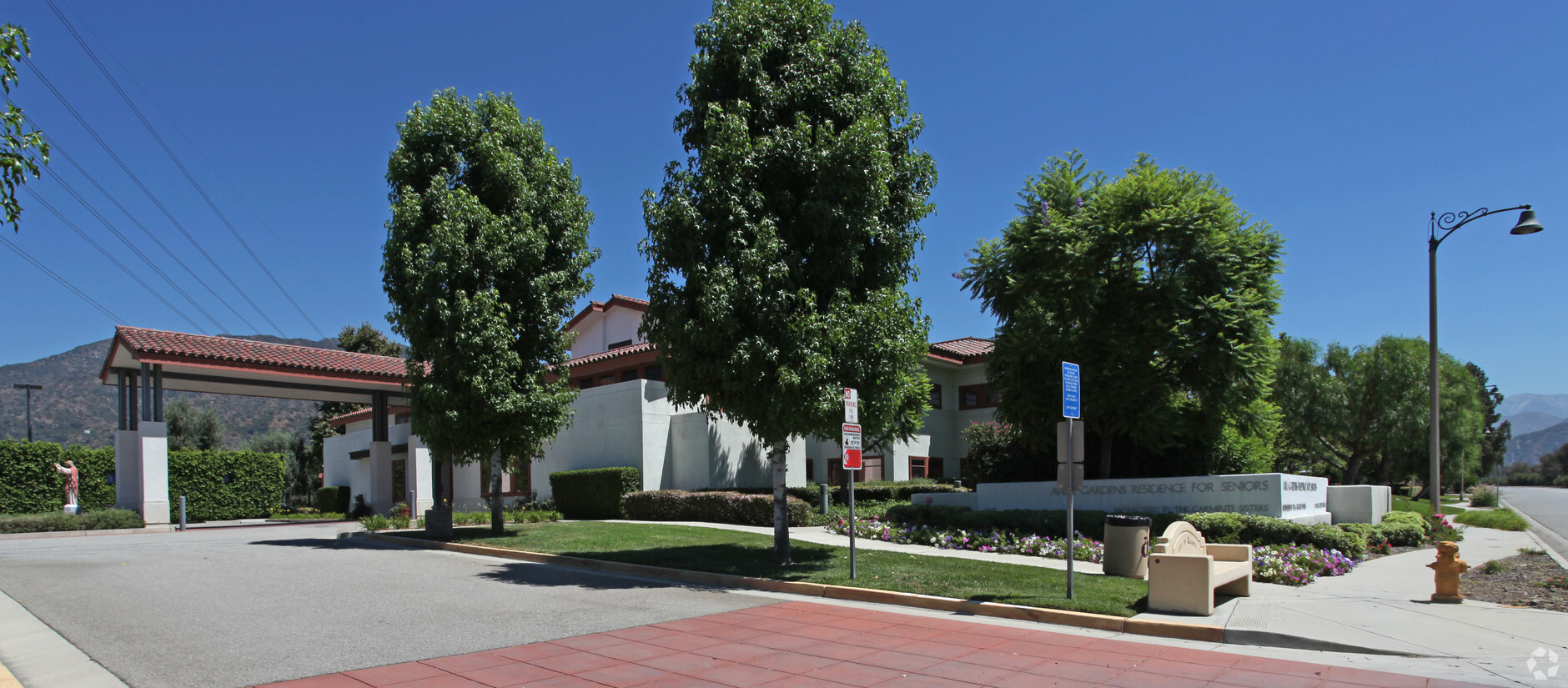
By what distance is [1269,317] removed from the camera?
20234 mm

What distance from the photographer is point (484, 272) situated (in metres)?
20.0

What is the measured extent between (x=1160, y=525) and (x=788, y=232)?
9929 millimetres

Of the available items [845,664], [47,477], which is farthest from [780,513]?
[47,477]

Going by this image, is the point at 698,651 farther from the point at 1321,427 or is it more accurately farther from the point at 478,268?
the point at 1321,427

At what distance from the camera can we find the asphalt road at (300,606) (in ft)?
25.8

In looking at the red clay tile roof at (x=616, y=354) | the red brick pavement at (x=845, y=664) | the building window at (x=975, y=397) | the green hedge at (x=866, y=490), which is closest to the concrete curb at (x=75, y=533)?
the red clay tile roof at (x=616, y=354)

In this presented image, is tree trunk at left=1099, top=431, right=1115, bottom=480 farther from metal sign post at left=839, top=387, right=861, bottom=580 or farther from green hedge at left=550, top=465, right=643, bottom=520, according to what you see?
green hedge at left=550, top=465, right=643, bottom=520

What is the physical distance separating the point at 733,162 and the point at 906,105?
348 centimetres

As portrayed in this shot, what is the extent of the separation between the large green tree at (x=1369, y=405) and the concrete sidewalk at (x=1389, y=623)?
36.1m

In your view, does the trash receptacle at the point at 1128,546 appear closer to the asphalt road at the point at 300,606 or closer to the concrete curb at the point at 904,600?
the concrete curb at the point at 904,600

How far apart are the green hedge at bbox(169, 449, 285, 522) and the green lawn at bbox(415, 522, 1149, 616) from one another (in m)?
13.9

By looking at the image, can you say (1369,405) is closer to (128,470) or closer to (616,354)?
(616,354)

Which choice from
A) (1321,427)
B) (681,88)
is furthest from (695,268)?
(1321,427)

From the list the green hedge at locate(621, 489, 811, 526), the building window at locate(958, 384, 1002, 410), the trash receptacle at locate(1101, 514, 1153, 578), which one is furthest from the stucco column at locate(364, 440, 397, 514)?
the trash receptacle at locate(1101, 514, 1153, 578)
